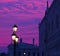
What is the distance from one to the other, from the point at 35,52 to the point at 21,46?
852cm

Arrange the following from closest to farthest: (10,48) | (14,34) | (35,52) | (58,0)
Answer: (14,34), (58,0), (35,52), (10,48)

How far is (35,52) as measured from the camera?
127 metres

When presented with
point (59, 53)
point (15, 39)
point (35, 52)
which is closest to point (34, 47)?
point (35, 52)

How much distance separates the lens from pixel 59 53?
41.3 metres

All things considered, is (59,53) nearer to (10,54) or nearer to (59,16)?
(59,16)

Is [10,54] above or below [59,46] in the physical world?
above

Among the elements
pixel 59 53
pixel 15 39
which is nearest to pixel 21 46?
pixel 59 53

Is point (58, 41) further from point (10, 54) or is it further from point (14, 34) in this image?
point (10, 54)

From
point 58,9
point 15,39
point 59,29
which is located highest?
point 58,9

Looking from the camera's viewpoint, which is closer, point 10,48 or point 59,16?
point 59,16

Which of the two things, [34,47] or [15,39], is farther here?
[34,47]

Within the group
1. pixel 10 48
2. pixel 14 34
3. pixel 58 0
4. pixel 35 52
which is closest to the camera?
pixel 14 34

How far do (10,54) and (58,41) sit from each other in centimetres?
9359

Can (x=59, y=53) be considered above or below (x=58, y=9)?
below
